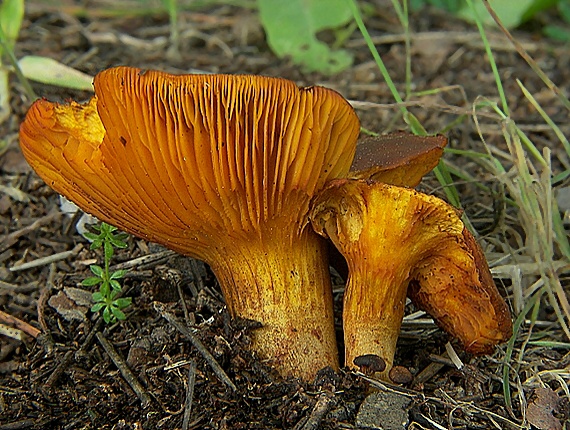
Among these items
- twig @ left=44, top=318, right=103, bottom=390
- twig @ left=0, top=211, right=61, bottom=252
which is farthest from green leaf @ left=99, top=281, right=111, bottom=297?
twig @ left=0, top=211, right=61, bottom=252

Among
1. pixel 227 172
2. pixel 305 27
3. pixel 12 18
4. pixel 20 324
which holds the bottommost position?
pixel 20 324

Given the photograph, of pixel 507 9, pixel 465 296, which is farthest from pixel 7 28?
pixel 507 9

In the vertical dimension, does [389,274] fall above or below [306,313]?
above

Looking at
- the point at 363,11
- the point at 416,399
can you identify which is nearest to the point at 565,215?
the point at 416,399

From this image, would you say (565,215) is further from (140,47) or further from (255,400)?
(140,47)

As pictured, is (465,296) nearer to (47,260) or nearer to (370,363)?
(370,363)

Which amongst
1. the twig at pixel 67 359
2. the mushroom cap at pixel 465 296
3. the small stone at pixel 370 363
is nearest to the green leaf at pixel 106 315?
the twig at pixel 67 359

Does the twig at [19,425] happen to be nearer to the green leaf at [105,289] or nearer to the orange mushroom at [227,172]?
the green leaf at [105,289]
